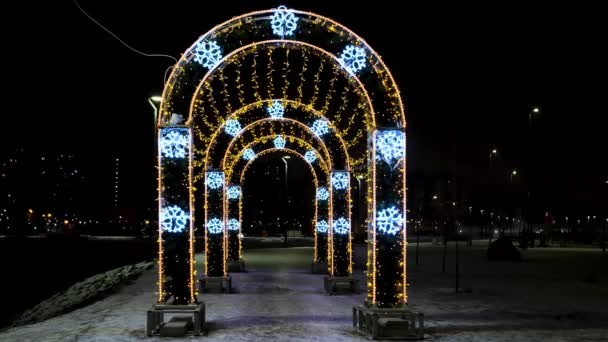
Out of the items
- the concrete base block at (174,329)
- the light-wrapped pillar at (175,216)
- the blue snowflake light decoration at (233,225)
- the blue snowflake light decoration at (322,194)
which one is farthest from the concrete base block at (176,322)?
the blue snowflake light decoration at (233,225)

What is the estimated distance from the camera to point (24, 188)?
74.4 m

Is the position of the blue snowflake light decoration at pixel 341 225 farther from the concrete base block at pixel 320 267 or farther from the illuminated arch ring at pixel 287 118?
the concrete base block at pixel 320 267

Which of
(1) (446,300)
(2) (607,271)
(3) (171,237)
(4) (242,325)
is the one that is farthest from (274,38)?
(2) (607,271)

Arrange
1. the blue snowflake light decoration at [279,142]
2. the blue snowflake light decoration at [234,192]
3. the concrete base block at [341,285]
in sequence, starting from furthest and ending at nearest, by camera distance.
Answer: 1. the blue snowflake light decoration at [234,192]
2. the blue snowflake light decoration at [279,142]
3. the concrete base block at [341,285]

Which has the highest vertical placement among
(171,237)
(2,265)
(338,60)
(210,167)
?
(338,60)

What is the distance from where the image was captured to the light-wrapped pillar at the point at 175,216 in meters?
11.0

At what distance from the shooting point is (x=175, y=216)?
1104cm

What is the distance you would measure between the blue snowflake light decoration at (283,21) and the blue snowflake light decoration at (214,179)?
8070 millimetres

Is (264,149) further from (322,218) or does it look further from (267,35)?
(267,35)

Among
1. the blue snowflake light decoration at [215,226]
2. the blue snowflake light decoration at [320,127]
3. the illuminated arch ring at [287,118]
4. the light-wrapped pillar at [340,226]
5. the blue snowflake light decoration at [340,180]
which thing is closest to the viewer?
the illuminated arch ring at [287,118]

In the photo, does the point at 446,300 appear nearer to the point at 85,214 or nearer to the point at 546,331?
the point at 546,331

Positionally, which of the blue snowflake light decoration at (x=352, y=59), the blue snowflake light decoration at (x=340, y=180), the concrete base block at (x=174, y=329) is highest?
the blue snowflake light decoration at (x=352, y=59)

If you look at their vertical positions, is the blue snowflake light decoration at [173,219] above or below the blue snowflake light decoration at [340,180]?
below

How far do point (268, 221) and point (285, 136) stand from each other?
6340cm
